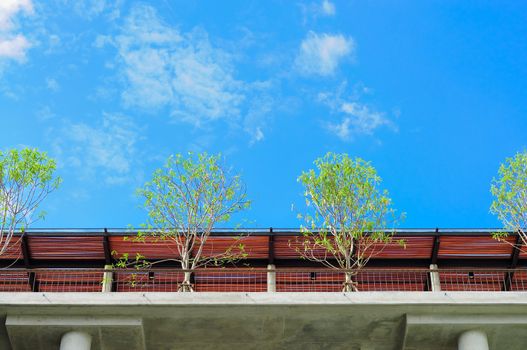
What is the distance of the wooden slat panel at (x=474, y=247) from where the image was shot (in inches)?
936

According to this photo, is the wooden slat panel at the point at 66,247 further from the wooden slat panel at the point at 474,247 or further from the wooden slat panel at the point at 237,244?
the wooden slat panel at the point at 474,247

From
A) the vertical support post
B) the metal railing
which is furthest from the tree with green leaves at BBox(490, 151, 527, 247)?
the vertical support post

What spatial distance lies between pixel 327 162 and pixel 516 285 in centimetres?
661

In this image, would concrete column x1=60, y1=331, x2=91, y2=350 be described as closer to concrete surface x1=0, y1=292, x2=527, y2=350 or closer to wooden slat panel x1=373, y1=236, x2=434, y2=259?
concrete surface x1=0, y1=292, x2=527, y2=350

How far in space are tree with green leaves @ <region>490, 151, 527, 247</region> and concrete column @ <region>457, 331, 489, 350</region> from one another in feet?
16.0

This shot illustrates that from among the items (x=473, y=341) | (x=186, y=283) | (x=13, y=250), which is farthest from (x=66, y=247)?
(x=473, y=341)

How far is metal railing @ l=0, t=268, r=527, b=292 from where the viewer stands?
22625mm

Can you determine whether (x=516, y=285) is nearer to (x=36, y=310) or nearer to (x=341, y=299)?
(x=341, y=299)

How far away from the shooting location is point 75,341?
17.1 metres

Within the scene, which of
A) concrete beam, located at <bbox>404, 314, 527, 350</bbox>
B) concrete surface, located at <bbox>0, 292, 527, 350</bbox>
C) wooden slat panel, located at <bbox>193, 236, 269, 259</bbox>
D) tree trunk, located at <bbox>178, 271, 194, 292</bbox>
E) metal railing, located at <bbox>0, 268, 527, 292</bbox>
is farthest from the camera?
wooden slat panel, located at <bbox>193, 236, 269, 259</bbox>

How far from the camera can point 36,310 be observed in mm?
17156

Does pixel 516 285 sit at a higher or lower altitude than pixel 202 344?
higher

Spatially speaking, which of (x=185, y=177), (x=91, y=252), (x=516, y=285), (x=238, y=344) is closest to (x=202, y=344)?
(x=238, y=344)

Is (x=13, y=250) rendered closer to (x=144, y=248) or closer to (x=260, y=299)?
(x=144, y=248)
